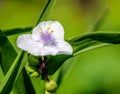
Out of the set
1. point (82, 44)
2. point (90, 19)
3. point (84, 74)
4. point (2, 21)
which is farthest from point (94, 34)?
point (90, 19)

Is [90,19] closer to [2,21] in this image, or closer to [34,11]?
[34,11]

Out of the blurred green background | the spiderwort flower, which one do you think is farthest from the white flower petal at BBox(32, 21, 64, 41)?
the blurred green background

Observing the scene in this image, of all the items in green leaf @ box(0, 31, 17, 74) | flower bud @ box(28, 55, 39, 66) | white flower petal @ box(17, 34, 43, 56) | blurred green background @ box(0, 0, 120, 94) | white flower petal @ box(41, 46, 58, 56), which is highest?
white flower petal @ box(17, 34, 43, 56)

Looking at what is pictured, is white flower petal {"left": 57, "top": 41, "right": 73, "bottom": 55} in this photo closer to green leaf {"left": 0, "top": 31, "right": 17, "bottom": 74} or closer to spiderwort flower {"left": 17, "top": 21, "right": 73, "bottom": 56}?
spiderwort flower {"left": 17, "top": 21, "right": 73, "bottom": 56}

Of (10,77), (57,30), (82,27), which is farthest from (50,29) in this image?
(82,27)

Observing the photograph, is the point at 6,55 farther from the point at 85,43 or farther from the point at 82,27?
the point at 82,27

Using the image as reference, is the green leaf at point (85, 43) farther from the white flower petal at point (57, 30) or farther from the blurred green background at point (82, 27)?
the blurred green background at point (82, 27)

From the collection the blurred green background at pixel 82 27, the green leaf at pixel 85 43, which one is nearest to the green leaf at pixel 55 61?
the green leaf at pixel 85 43
